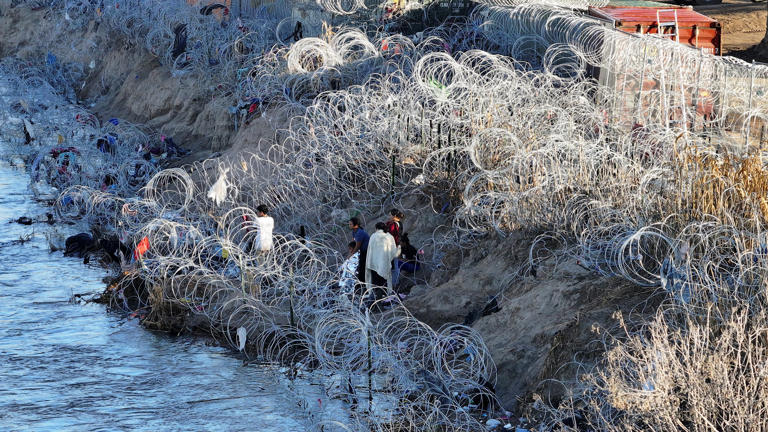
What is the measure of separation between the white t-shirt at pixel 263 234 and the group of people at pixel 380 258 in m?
1.07

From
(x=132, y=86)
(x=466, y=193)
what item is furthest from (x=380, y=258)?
(x=132, y=86)

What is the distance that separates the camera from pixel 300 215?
48.7 ft

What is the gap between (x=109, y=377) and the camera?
11500 mm

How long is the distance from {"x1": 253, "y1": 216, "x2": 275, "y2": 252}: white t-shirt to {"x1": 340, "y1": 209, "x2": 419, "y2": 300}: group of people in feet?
3.53

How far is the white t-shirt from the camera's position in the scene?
42.8 feet

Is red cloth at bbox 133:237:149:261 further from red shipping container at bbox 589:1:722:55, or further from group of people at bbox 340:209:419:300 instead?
red shipping container at bbox 589:1:722:55

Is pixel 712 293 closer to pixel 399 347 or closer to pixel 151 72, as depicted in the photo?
pixel 399 347

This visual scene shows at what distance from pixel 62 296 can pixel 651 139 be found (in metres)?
7.90

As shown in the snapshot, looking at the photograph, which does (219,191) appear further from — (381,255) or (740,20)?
(740,20)

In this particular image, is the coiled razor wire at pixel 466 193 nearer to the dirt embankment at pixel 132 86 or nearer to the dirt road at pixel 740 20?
the dirt embankment at pixel 132 86

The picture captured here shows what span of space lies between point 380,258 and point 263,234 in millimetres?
1664

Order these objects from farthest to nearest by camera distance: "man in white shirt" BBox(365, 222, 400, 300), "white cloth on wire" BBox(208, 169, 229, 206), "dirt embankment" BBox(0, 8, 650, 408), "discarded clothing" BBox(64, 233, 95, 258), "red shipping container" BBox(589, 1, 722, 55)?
"red shipping container" BBox(589, 1, 722, 55), "discarded clothing" BBox(64, 233, 95, 258), "white cloth on wire" BBox(208, 169, 229, 206), "man in white shirt" BBox(365, 222, 400, 300), "dirt embankment" BBox(0, 8, 650, 408)

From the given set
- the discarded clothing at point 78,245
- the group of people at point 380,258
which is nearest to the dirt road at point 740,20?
the group of people at point 380,258

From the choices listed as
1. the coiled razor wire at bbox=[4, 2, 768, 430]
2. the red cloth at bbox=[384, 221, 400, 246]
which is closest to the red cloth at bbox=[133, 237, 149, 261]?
the coiled razor wire at bbox=[4, 2, 768, 430]
